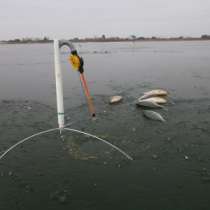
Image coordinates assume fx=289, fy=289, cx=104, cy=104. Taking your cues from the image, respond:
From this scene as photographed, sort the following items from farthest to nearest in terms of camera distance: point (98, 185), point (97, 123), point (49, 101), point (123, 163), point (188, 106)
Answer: point (49, 101) < point (188, 106) < point (97, 123) < point (123, 163) < point (98, 185)

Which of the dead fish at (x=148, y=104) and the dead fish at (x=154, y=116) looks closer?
the dead fish at (x=154, y=116)

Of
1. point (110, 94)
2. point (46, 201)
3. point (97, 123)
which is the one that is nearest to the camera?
point (46, 201)

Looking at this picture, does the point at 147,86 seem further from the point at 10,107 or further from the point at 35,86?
the point at 10,107

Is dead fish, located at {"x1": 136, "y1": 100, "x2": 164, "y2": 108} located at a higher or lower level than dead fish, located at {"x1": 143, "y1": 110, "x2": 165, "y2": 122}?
higher

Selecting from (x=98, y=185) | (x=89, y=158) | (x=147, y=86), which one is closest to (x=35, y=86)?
(x=147, y=86)

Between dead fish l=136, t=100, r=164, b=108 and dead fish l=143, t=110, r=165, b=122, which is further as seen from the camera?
dead fish l=136, t=100, r=164, b=108

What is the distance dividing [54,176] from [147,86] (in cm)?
1222

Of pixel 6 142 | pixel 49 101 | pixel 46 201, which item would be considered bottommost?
pixel 46 201

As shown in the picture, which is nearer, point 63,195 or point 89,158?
point 63,195

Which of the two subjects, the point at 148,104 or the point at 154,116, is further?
the point at 148,104

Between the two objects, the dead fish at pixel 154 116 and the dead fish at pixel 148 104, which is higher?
the dead fish at pixel 148 104

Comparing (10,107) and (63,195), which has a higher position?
(10,107)

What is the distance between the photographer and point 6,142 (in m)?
8.05

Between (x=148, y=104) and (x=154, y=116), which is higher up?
(x=148, y=104)
